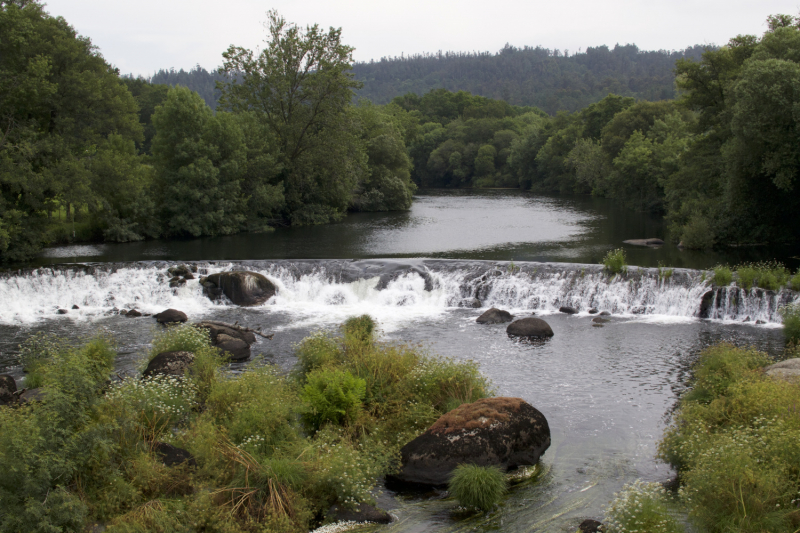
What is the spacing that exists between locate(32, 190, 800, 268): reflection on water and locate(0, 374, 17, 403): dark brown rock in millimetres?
19611

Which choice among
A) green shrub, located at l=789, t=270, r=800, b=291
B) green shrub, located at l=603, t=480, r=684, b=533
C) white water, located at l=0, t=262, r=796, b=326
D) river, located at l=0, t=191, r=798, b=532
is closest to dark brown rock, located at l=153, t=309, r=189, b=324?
river, located at l=0, t=191, r=798, b=532

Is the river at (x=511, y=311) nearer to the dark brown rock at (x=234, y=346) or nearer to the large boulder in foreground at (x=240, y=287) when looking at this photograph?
the large boulder in foreground at (x=240, y=287)

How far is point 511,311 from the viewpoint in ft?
83.1

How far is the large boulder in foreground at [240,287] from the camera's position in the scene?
27234 millimetres

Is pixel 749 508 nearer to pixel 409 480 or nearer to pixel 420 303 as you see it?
pixel 409 480

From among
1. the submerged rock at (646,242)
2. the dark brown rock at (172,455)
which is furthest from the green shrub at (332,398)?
the submerged rock at (646,242)

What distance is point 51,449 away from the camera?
905cm

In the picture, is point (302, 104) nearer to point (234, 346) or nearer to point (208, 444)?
point (234, 346)

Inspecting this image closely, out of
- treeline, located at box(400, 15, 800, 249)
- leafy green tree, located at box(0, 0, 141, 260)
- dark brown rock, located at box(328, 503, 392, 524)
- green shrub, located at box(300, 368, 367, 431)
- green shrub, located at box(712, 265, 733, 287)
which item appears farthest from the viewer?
leafy green tree, located at box(0, 0, 141, 260)

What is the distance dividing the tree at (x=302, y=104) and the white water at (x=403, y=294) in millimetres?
23824

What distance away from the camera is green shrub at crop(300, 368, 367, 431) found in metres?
12.4

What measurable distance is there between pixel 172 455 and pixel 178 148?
35384 millimetres

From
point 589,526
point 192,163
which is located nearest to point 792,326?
point 589,526

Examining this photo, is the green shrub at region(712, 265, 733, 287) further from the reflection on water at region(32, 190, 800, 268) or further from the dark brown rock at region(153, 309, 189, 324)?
the dark brown rock at region(153, 309, 189, 324)
